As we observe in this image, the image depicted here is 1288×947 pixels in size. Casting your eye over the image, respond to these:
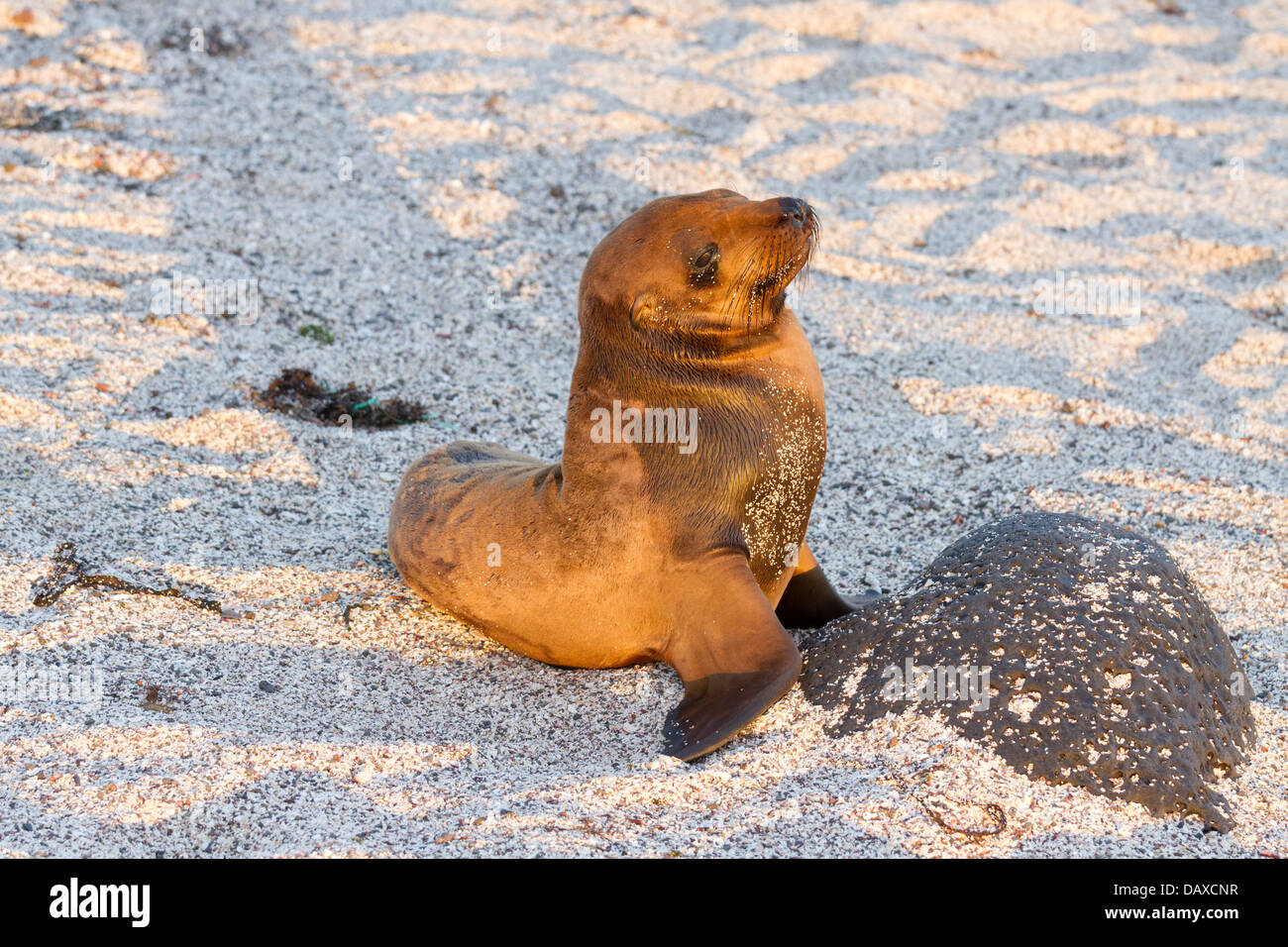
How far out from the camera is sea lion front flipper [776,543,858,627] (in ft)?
12.5

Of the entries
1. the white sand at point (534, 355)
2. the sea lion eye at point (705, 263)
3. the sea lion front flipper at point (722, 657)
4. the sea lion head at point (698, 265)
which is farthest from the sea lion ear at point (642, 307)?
the white sand at point (534, 355)

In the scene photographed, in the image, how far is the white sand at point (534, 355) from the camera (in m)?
2.85

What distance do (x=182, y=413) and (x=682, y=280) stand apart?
2466 millimetres

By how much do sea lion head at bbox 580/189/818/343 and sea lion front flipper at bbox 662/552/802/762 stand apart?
2.25ft

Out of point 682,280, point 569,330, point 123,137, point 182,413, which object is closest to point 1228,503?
point 682,280

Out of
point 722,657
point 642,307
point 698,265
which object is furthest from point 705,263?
point 722,657

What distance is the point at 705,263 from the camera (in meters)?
3.37

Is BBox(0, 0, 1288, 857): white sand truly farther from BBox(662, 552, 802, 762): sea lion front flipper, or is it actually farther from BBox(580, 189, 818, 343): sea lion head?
BBox(580, 189, 818, 343): sea lion head

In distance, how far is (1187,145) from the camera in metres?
7.74

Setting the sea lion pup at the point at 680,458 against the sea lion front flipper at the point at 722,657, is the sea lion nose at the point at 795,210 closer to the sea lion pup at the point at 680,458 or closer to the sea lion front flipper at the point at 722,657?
the sea lion pup at the point at 680,458

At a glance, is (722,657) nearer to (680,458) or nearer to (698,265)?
(680,458)

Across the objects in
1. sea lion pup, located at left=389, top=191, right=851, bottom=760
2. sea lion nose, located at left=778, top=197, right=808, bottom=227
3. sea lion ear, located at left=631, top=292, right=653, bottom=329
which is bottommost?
sea lion pup, located at left=389, top=191, right=851, bottom=760

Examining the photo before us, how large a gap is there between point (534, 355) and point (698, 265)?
2.47 m

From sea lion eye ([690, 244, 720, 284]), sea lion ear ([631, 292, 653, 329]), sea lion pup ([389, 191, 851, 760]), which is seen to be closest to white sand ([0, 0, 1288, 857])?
sea lion pup ([389, 191, 851, 760])
